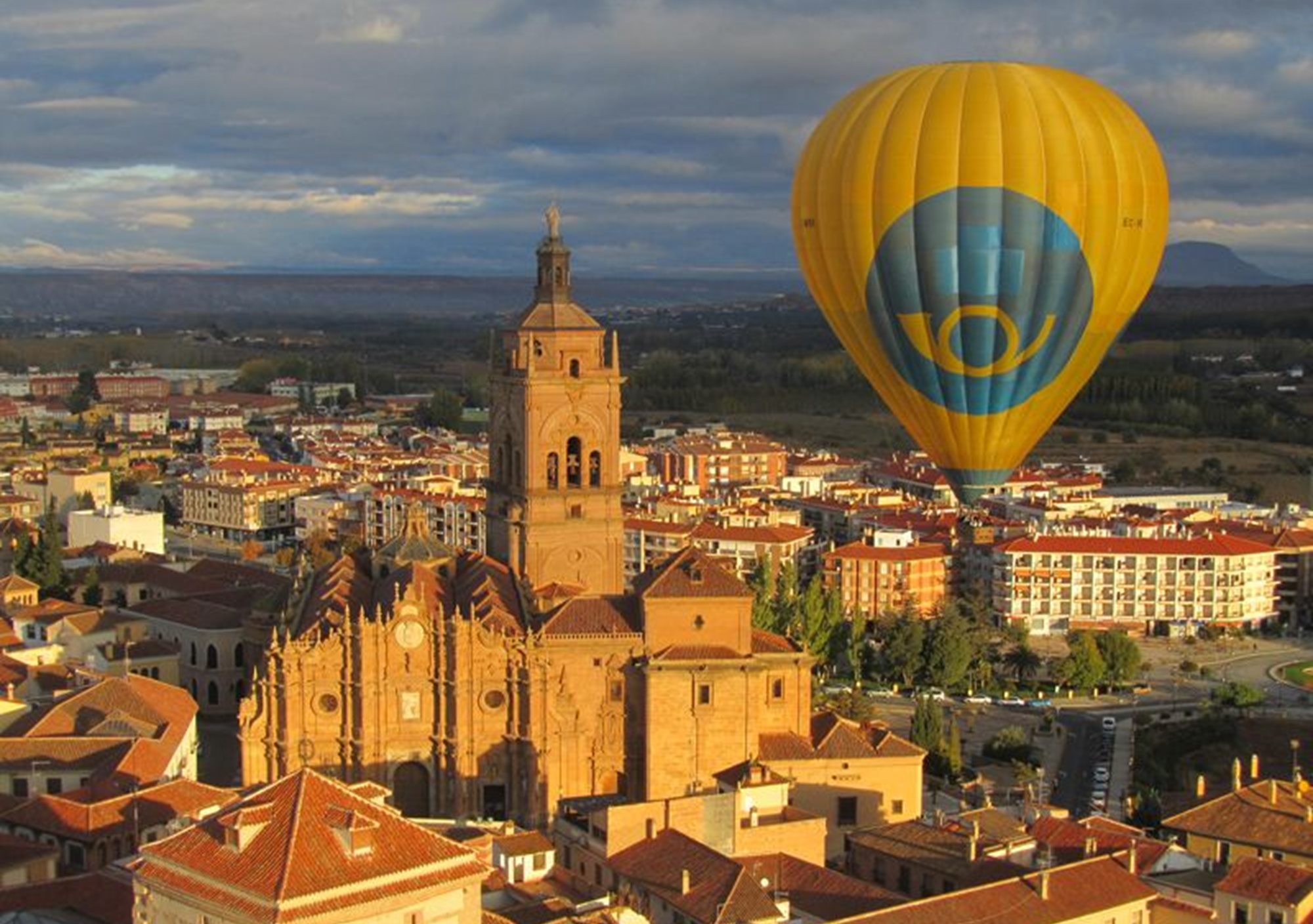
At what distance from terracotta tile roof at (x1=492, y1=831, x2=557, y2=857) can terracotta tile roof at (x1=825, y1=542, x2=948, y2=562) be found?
1300 inches

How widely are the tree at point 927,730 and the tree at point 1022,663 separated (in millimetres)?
12165

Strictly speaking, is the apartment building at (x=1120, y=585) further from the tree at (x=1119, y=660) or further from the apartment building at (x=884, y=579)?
the tree at (x=1119, y=660)

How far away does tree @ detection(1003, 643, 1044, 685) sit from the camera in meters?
52.1

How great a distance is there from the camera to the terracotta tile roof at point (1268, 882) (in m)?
24.0

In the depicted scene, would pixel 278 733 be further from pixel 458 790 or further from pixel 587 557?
pixel 587 557

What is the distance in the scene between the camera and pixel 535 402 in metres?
38.2

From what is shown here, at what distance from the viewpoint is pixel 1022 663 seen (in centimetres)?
5209

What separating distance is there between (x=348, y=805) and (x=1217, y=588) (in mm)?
44782

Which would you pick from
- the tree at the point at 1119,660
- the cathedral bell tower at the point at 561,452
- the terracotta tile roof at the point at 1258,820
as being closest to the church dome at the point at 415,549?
the cathedral bell tower at the point at 561,452

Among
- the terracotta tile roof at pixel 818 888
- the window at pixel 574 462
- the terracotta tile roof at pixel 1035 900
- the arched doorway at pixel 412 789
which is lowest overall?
the arched doorway at pixel 412 789

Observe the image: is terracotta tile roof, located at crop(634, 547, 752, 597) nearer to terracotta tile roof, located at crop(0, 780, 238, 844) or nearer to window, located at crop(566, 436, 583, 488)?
window, located at crop(566, 436, 583, 488)

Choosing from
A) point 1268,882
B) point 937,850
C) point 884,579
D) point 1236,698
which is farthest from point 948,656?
point 1268,882

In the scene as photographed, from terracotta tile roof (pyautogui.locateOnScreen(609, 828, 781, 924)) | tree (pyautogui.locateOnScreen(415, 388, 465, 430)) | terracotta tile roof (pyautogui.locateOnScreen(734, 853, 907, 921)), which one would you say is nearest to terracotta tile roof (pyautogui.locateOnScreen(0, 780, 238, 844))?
terracotta tile roof (pyautogui.locateOnScreen(609, 828, 781, 924))

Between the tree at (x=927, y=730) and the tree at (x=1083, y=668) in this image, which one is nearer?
the tree at (x=927, y=730)
